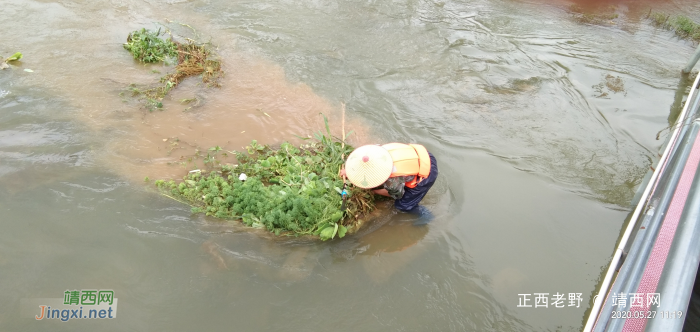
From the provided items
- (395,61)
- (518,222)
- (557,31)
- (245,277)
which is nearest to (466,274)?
(518,222)

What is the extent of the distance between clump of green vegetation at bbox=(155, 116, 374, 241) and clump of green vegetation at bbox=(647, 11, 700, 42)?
26.7ft

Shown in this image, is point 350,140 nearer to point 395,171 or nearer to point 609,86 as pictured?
point 395,171

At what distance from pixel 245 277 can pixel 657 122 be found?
6.40m

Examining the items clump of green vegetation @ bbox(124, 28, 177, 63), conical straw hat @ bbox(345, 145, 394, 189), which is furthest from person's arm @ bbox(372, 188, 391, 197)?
clump of green vegetation @ bbox(124, 28, 177, 63)

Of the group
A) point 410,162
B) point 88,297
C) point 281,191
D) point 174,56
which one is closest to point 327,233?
point 281,191

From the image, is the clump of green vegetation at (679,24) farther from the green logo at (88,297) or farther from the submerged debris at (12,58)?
the submerged debris at (12,58)

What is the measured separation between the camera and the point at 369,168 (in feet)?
13.2

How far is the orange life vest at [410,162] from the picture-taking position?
419 cm

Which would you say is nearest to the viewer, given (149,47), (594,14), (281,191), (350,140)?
(281,191)

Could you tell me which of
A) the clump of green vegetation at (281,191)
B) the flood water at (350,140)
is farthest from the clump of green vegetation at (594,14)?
the clump of green vegetation at (281,191)

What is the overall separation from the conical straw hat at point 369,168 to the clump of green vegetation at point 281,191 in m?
0.45

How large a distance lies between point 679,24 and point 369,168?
8.72m

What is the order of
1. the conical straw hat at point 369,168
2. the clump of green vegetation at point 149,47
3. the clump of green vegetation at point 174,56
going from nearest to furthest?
the conical straw hat at point 369,168
the clump of green vegetation at point 174,56
the clump of green vegetation at point 149,47

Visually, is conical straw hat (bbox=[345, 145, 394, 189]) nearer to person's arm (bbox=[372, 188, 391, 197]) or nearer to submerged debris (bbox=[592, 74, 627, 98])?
person's arm (bbox=[372, 188, 391, 197])
